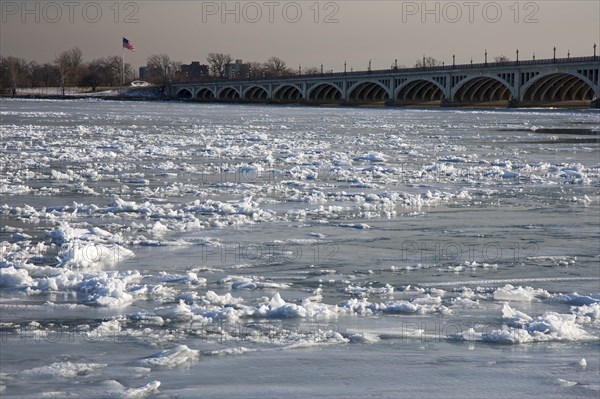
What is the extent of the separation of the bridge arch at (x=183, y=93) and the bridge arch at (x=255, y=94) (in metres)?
20.1

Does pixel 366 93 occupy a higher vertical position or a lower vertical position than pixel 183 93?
lower

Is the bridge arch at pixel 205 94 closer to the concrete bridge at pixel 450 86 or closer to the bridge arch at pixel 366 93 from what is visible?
the concrete bridge at pixel 450 86

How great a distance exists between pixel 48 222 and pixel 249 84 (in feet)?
416

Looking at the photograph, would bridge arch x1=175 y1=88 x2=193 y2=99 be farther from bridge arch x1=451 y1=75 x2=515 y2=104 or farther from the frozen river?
the frozen river

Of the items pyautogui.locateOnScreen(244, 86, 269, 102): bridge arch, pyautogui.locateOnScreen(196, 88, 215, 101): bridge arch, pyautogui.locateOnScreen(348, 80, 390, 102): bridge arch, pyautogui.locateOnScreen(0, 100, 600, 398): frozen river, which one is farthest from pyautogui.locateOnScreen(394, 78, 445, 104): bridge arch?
pyautogui.locateOnScreen(0, 100, 600, 398): frozen river

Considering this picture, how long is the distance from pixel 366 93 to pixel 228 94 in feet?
117

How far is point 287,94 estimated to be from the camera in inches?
5359

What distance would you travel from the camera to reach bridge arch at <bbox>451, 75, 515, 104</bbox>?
98.8 meters

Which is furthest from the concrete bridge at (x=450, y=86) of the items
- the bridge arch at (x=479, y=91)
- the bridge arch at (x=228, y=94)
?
the bridge arch at (x=228, y=94)

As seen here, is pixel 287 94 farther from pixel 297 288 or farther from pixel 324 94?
pixel 297 288

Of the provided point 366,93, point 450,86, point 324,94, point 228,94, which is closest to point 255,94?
point 228,94

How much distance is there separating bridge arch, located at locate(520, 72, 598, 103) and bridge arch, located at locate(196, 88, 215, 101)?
6671 cm

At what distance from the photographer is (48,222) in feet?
34.8

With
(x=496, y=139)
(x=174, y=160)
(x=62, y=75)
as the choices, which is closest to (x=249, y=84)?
(x=62, y=75)
